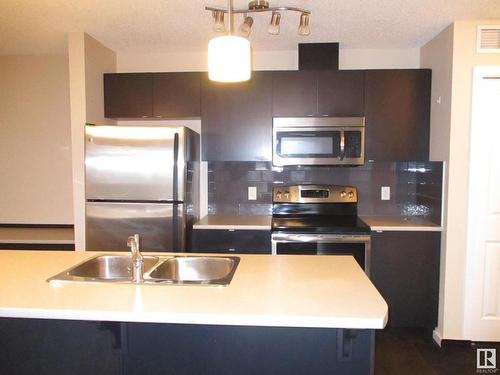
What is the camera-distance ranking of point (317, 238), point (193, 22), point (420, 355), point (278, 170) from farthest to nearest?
point (278, 170), point (317, 238), point (193, 22), point (420, 355)

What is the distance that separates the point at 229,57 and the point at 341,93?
1944 mm

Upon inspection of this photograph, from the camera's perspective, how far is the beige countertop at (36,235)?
10.0 feet

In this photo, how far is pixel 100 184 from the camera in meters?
2.79

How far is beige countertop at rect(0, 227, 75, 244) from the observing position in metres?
3.06

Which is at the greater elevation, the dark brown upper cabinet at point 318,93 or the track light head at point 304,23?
the track light head at point 304,23

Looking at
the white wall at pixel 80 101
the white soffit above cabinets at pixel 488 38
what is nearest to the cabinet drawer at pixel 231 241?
the white wall at pixel 80 101

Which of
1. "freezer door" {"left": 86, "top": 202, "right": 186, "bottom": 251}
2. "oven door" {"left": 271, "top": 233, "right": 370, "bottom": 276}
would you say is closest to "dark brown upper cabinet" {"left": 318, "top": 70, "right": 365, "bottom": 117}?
"oven door" {"left": 271, "top": 233, "right": 370, "bottom": 276}

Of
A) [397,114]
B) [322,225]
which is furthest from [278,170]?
[397,114]

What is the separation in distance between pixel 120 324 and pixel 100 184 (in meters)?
1.62

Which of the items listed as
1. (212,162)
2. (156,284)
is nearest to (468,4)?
(212,162)

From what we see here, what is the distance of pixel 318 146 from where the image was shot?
3.06 m

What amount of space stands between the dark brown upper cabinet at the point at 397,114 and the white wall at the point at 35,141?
9.37ft

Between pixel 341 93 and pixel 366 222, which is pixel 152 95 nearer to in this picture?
pixel 341 93

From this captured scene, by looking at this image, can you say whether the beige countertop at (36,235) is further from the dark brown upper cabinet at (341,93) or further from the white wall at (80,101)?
the dark brown upper cabinet at (341,93)
